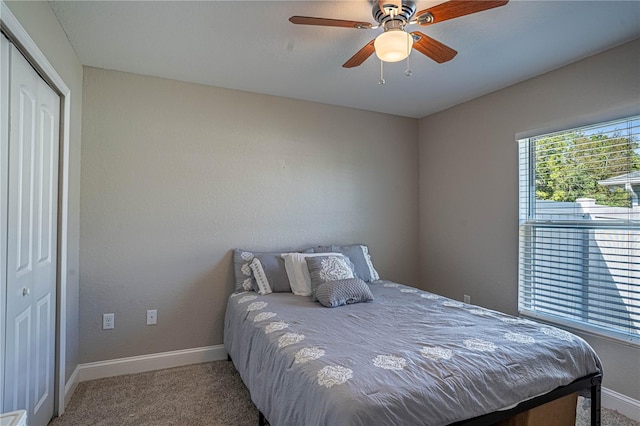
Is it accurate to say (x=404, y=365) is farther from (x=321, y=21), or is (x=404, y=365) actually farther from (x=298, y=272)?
(x=321, y=21)

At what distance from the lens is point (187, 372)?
270 cm

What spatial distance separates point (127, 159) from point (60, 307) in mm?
1196

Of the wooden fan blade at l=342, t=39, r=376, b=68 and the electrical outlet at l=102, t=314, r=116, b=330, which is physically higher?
the wooden fan blade at l=342, t=39, r=376, b=68

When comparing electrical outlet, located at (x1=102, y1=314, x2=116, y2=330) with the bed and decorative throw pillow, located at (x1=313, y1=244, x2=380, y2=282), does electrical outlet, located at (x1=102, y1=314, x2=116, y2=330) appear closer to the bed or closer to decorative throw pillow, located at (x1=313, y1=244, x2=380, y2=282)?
the bed

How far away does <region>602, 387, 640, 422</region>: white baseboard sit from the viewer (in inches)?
84.0

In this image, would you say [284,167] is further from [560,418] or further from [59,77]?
[560,418]

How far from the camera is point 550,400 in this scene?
1.64m

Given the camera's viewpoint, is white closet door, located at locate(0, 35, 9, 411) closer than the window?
Yes

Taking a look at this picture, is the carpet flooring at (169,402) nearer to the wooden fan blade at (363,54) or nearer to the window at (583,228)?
the window at (583,228)

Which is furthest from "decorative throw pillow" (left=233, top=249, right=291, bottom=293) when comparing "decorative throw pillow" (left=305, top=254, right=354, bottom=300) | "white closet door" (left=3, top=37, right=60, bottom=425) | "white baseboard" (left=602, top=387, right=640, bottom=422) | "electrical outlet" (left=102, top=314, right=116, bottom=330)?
"white baseboard" (left=602, top=387, right=640, bottom=422)

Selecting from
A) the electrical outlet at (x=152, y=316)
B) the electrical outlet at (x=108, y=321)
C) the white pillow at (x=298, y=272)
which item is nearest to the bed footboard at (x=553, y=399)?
the white pillow at (x=298, y=272)

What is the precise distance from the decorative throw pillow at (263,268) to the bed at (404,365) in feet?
1.58

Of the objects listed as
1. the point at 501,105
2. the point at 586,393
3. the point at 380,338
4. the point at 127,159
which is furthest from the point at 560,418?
the point at 127,159

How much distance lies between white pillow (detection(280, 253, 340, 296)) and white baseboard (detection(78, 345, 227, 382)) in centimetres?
88
